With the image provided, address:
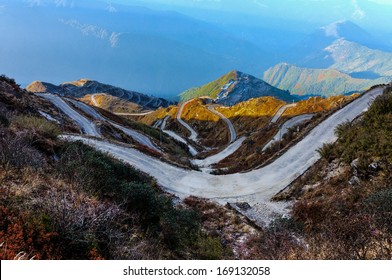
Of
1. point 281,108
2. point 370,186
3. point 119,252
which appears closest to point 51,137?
point 119,252

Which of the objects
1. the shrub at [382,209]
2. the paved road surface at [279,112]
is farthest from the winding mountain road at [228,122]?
the shrub at [382,209]

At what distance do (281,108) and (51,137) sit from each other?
81.2 meters

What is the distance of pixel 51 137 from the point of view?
65.7 feet

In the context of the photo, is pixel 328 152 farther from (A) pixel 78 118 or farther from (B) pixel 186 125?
(B) pixel 186 125

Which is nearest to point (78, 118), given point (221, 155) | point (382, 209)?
point (221, 155)

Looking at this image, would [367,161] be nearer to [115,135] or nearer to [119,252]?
[119,252]

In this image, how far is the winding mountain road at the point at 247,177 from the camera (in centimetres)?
2300

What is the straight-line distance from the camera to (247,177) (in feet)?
88.2

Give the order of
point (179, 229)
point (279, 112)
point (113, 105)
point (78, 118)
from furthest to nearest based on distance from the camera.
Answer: point (113, 105) < point (279, 112) < point (78, 118) < point (179, 229)

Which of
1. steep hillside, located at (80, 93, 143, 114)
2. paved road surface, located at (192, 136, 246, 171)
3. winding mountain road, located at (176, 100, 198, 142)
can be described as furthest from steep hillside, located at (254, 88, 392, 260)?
steep hillside, located at (80, 93, 143, 114)

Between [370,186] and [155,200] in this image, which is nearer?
[155,200]

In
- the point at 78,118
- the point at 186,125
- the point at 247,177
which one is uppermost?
the point at 247,177

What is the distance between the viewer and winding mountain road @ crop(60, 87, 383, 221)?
23.0m

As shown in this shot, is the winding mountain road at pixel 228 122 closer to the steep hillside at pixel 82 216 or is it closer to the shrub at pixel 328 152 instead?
the shrub at pixel 328 152
